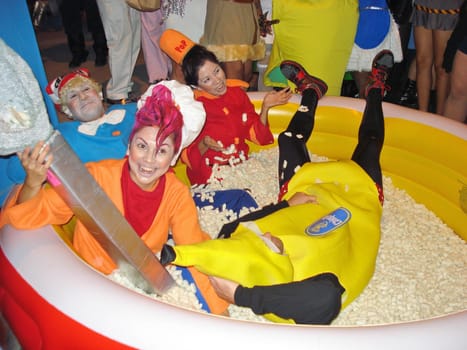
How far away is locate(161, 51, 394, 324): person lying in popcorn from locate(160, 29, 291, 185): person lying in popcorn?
181 millimetres

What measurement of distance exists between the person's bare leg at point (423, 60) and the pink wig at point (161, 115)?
1932 millimetres

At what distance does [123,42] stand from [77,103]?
146 cm

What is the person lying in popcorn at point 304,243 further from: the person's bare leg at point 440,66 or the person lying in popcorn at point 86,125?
the person's bare leg at point 440,66

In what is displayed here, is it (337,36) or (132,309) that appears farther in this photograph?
(337,36)

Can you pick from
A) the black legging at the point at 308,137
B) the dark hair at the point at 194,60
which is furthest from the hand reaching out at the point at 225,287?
the dark hair at the point at 194,60

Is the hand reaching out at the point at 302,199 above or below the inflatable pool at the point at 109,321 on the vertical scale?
below

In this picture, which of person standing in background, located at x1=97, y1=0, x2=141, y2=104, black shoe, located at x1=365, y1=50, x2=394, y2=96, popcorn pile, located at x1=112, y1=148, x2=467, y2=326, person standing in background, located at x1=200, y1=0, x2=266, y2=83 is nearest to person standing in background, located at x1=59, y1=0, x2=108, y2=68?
person standing in background, located at x1=97, y1=0, x2=141, y2=104

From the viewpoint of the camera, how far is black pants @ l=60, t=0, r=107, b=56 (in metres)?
3.82

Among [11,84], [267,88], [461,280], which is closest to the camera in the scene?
[11,84]

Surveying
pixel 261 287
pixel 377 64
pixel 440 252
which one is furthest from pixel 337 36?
pixel 261 287

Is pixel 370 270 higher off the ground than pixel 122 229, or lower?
lower

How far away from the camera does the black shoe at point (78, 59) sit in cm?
390

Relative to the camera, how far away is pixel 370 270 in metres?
1.54

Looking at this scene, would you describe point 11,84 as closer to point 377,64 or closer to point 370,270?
point 370,270
